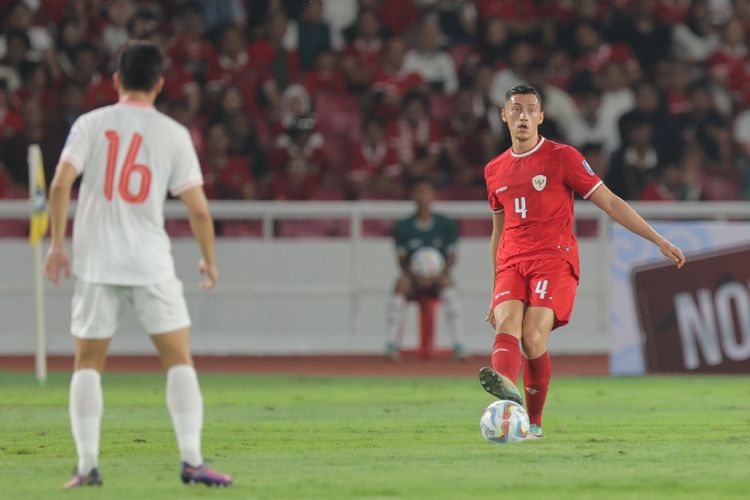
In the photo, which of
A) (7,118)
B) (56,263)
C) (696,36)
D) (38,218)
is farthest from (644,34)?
(56,263)

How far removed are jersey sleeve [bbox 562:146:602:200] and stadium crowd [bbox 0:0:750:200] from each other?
9.97 meters

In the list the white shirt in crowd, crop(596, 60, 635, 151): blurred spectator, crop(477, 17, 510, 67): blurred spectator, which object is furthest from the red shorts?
crop(477, 17, 510, 67): blurred spectator

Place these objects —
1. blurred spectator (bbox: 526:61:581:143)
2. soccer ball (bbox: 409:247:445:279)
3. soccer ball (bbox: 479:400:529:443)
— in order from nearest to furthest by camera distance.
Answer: soccer ball (bbox: 479:400:529:443) → soccer ball (bbox: 409:247:445:279) → blurred spectator (bbox: 526:61:581:143)

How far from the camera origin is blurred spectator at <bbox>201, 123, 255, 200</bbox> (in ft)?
65.1

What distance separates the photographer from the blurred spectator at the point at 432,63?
2145cm

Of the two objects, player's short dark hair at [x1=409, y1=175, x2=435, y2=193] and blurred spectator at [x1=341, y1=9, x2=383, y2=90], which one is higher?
blurred spectator at [x1=341, y1=9, x2=383, y2=90]

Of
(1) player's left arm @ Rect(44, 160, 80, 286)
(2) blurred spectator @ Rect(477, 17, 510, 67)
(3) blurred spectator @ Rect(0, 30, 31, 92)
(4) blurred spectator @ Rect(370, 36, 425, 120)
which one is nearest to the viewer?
(1) player's left arm @ Rect(44, 160, 80, 286)

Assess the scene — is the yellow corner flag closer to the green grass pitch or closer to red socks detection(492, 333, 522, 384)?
the green grass pitch

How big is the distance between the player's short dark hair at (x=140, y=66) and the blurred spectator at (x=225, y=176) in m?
12.3

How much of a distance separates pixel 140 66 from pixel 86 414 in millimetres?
1652

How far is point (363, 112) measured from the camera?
2061 centimetres

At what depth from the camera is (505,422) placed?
31.6 ft

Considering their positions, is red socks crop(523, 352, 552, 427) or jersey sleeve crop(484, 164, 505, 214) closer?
red socks crop(523, 352, 552, 427)

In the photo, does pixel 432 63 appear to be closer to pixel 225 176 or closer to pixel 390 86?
pixel 390 86
